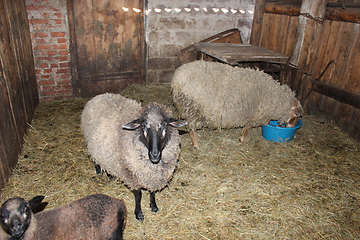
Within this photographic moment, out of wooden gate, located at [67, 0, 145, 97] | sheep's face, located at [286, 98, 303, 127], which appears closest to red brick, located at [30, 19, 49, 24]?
wooden gate, located at [67, 0, 145, 97]

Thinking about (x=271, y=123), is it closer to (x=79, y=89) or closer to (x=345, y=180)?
(x=345, y=180)

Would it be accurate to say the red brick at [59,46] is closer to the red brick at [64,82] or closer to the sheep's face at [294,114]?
the red brick at [64,82]

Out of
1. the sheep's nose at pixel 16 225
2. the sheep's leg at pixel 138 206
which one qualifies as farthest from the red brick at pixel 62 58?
the sheep's nose at pixel 16 225

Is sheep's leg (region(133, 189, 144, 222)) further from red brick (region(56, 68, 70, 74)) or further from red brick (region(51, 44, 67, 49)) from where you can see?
red brick (region(51, 44, 67, 49))

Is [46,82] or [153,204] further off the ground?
[46,82]

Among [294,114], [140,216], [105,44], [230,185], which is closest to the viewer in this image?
[140,216]

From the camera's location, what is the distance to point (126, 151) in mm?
2805

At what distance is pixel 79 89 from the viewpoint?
21.3 ft

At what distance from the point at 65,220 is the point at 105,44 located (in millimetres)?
5267

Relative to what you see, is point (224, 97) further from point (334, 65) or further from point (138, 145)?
point (334, 65)

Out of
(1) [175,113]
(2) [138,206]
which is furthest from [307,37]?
(2) [138,206]

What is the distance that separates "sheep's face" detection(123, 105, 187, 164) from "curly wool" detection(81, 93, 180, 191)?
9 cm

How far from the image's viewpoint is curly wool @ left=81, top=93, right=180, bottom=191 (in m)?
2.79

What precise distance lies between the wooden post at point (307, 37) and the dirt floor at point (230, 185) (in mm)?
1728
